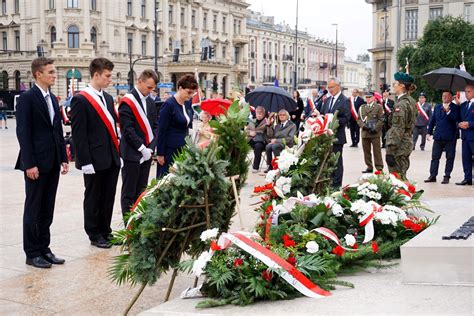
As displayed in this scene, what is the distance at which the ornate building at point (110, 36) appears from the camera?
64500mm

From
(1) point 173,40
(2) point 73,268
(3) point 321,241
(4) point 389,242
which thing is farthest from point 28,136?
(1) point 173,40

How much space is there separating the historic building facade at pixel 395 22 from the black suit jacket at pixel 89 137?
54762 mm

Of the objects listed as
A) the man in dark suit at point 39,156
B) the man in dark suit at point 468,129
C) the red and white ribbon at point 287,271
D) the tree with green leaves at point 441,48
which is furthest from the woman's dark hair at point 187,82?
the tree with green leaves at point 441,48

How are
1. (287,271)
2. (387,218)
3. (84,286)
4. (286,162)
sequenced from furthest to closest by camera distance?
(286,162)
(84,286)
(387,218)
(287,271)

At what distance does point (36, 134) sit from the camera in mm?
6371

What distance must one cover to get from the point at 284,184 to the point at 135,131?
1958 millimetres

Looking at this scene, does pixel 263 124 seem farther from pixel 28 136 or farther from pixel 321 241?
pixel 321 241

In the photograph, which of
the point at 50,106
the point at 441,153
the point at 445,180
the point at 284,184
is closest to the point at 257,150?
the point at 441,153

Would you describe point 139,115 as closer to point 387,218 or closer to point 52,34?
point 387,218

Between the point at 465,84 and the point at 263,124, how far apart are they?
4.43 meters

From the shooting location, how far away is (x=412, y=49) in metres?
46.4

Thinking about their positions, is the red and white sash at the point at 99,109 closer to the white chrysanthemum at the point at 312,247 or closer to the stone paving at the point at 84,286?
the stone paving at the point at 84,286

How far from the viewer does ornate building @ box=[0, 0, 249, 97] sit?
64500 mm

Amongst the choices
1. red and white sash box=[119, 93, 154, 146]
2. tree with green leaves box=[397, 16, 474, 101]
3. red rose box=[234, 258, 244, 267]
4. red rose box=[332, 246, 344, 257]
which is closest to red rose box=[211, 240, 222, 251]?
red rose box=[234, 258, 244, 267]
